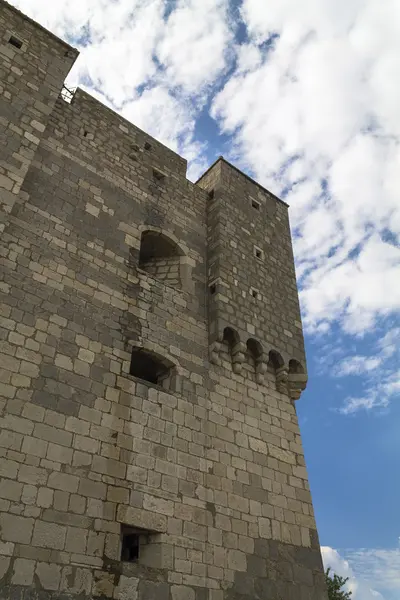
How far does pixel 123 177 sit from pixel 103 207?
3.57 ft

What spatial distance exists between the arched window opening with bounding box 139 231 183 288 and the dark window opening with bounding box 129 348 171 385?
1.70 metres

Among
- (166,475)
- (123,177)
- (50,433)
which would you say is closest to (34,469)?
(50,433)

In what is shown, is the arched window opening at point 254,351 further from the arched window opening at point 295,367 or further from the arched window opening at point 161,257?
the arched window opening at point 161,257

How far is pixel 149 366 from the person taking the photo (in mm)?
8680

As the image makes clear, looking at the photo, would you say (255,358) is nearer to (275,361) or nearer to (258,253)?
(275,361)

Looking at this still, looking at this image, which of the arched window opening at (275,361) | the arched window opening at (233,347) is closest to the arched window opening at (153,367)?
the arched window opening at (233,347)

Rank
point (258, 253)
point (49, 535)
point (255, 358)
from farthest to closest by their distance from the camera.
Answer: point (258, 253)
point (255, 358)
point (49, 535)

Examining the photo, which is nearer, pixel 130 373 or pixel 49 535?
pixel 49 535

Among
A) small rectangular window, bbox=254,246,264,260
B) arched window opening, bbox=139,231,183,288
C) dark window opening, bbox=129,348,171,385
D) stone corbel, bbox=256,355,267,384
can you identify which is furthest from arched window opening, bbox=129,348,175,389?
small rectangular window, bbox=254,246,264,260

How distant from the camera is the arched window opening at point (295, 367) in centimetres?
998

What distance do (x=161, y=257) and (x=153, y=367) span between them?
2516mm

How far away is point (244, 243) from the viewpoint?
10945 millimetres

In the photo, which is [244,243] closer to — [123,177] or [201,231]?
[201,231]

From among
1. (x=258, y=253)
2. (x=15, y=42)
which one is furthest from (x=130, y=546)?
(x=15, y=42)
